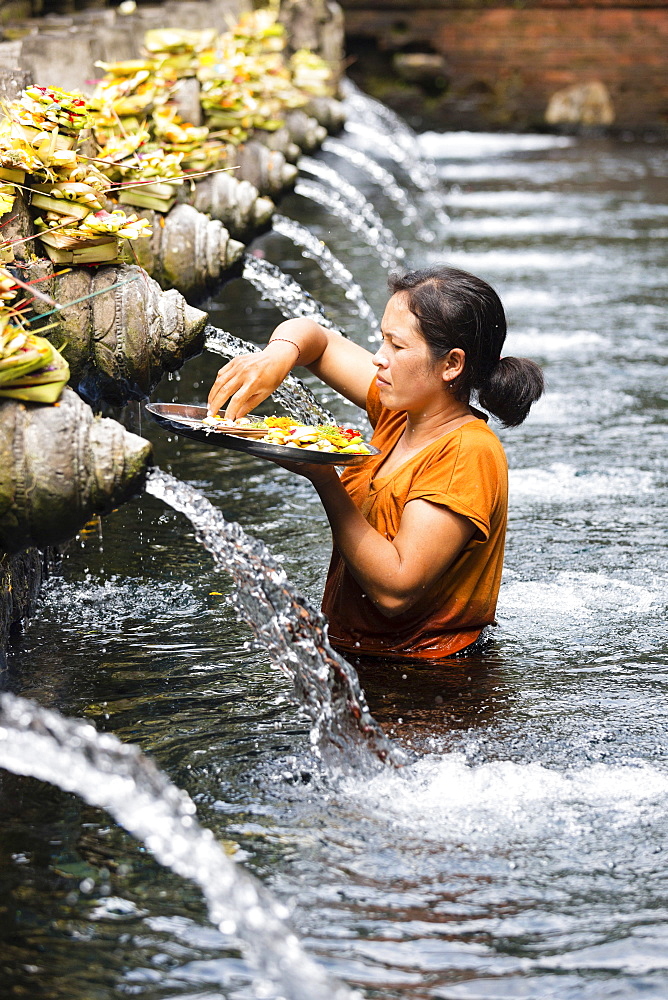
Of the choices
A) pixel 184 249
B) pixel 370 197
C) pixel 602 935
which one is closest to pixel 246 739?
pixel 602 935

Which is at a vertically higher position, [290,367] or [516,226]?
[290,367]

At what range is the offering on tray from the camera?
2.43 meters

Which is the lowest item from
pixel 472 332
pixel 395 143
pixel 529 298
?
pixel 529 298

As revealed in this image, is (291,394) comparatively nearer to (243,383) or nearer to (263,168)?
(243,383)

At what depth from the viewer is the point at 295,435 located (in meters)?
2.46

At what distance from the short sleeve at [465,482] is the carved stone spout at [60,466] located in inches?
23.3

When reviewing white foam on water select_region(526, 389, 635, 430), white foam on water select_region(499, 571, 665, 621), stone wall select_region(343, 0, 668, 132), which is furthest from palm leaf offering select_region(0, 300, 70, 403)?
stone wall select_region(343, 0, 668, 132)

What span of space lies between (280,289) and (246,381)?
214 cm

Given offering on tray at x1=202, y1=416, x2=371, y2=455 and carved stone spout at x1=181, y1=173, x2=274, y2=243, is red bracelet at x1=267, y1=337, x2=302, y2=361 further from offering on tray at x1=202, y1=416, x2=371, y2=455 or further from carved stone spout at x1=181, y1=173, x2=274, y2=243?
carved stone spout at x1=181, y1=173, x2=274, y2=243

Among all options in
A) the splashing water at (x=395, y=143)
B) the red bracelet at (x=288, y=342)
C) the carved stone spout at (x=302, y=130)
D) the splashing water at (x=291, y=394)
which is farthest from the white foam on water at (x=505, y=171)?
the red bracelet at (x=288, y=342)

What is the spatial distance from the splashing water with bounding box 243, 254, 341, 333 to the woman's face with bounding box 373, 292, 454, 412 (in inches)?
70.0

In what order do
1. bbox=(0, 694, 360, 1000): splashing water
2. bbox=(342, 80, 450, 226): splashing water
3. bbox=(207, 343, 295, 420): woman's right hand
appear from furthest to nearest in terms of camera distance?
bbox=(342, 80, 450, 226): splashing water < bbox=(207, 343, 295, 420): woman's right hand < bbox=(0, 694, 360, 1000): splashing water

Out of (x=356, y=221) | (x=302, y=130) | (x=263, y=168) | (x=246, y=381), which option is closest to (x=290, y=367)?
(x=246, y=381)

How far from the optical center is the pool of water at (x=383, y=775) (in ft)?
6.72
